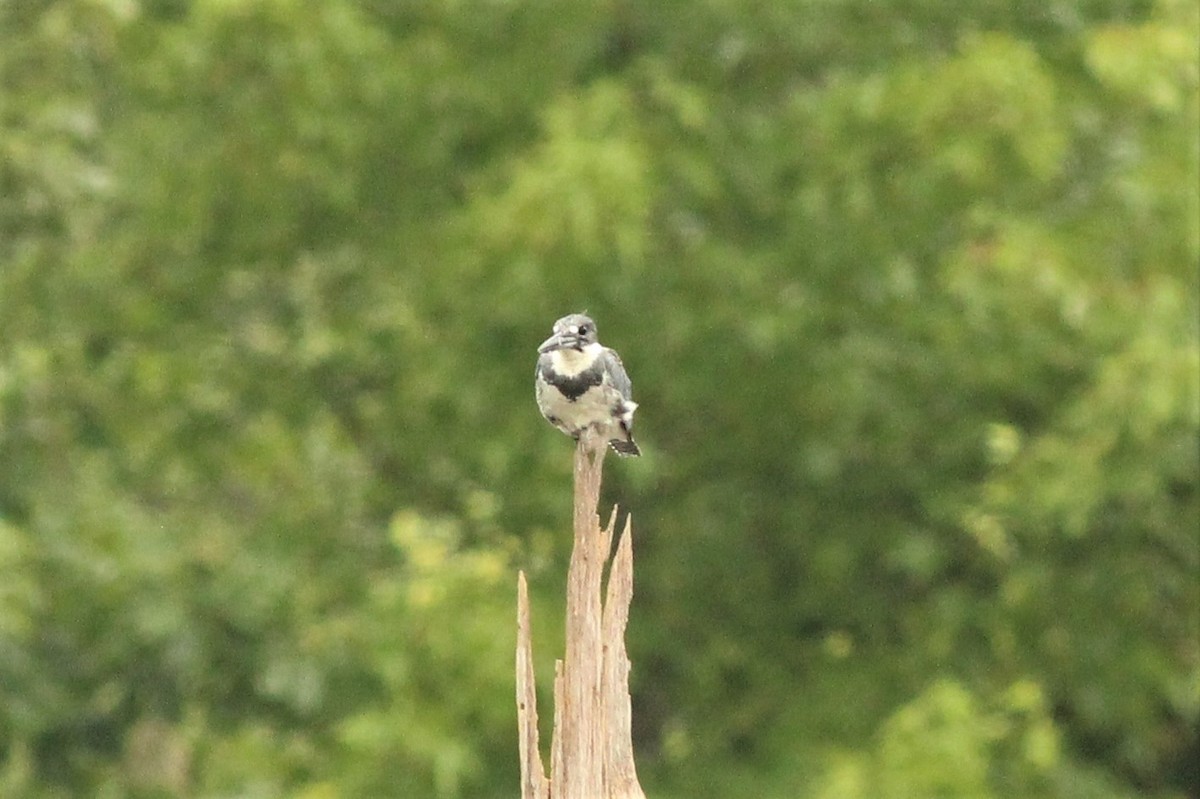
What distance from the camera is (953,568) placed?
8.62m

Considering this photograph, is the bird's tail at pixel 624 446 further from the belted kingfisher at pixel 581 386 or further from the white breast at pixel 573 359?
the white breast at pixel 573 359

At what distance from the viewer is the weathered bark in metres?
3.98

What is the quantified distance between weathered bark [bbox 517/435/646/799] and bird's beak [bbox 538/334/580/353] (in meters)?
1.04

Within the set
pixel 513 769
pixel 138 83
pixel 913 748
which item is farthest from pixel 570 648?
pixel 138 83

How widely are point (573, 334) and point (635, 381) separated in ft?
9.14

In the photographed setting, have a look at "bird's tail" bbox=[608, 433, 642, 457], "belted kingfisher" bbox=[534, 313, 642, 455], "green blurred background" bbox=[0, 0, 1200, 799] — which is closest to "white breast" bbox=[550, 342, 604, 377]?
"belted kingfisher" bbox=[534, 313, 642, 455]

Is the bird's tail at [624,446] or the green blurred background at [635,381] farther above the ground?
the green blurred background at [635,381]

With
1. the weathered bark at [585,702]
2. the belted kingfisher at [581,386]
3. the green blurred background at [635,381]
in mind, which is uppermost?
the green blurred background at [635,381]

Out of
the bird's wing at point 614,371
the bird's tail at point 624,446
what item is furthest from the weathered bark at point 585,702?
the bird's tail at point 624,446

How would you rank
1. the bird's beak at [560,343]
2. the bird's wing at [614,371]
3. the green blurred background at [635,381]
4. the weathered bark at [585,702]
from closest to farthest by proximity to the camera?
the weathered bark at [585,702] < the bird's beak at [560,343] < the bird's wing at [614,371] < the green blurred background at [635,381]

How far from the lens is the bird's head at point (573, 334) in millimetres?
5098

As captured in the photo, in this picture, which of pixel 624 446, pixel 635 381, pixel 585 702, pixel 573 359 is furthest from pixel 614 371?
pixel 635 381

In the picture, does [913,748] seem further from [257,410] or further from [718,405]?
[257,410]

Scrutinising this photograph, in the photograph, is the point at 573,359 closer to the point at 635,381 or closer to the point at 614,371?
the point at 614,371
